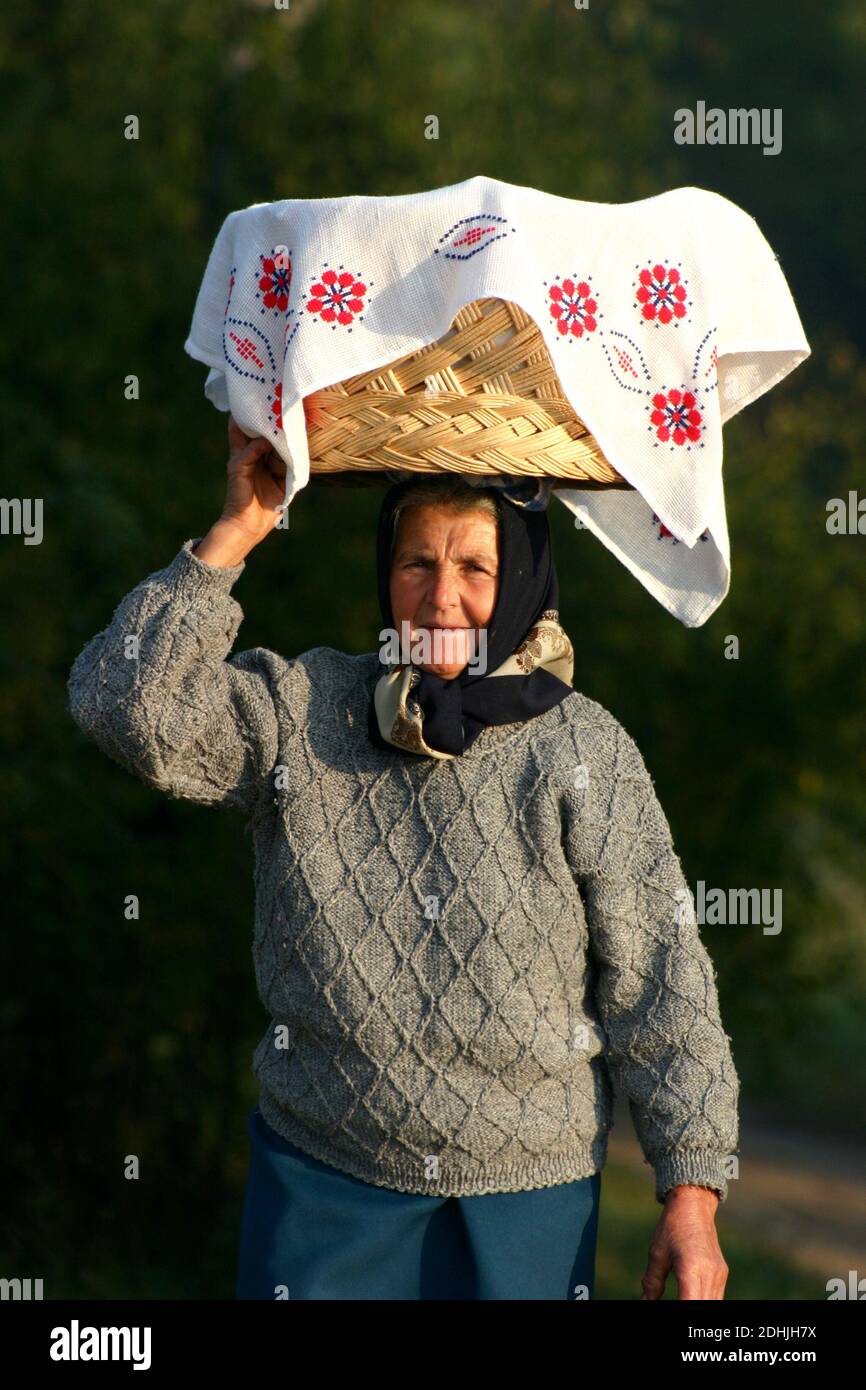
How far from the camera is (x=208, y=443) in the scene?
19.7 ft

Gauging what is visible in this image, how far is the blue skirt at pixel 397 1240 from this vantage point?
8.61 ft

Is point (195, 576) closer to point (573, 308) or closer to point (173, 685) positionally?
point (173, 685)

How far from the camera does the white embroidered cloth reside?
2.42 meters

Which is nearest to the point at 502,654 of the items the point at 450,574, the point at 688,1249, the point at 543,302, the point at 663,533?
the point at 450,574

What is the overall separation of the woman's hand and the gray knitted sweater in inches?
1.4

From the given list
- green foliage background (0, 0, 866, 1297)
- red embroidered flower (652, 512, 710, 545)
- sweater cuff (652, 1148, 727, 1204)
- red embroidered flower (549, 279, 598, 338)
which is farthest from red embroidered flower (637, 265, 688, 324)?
green foliage background (0, 0, 866, 1297)

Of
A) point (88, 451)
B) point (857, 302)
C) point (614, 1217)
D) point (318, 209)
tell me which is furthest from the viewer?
point (857, 302)

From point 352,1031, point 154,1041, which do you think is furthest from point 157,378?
point 352,1031

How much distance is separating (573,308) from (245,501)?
57cm

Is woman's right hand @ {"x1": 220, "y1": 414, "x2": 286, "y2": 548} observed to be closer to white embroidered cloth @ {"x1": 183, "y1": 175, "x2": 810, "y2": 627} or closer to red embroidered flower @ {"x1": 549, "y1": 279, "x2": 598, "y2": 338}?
white embroidered cloth @ {"x1": 183, "y1": 175, "x2": 810, "y2": 627}

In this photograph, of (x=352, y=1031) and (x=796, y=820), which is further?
(x=796, y=820)

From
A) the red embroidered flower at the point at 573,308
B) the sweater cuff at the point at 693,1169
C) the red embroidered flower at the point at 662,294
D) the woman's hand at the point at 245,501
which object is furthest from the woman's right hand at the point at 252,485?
the sweater cuff at the point at 693,1169

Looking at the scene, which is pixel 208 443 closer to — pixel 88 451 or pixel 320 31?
pixel 88 451

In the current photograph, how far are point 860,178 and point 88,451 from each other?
8.44 metres
